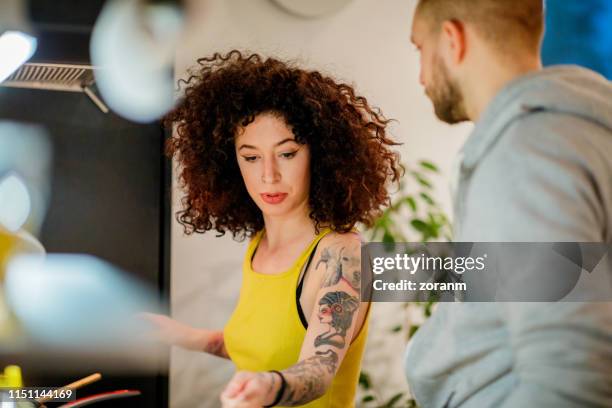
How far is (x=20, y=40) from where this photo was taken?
98.0 inches

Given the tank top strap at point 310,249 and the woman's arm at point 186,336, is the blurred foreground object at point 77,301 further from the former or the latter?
the tank top strap at point 310,249

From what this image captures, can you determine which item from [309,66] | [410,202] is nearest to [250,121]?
[309,66]

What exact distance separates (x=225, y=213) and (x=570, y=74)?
3.29ft

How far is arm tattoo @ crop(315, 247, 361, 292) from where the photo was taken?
Result: 2441 millimetres

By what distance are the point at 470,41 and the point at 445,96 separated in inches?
6.9

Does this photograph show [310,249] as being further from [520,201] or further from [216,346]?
[520,201]

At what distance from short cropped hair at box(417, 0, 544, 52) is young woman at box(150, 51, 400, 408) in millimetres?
355

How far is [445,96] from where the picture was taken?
2.56m

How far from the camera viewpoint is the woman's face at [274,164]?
8.20 ft

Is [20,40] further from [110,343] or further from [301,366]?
[301,366]

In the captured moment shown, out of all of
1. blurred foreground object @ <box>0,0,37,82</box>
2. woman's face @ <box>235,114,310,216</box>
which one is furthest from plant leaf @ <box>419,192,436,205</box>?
blurred foreground object @ <box>0,0,37,82</box>

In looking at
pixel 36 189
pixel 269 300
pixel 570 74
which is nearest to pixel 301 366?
pixel 269 300

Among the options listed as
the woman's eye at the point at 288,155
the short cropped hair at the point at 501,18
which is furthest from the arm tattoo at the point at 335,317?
the short cropped hair at the point at 501,18

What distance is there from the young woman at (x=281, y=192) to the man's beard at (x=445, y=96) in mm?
168
